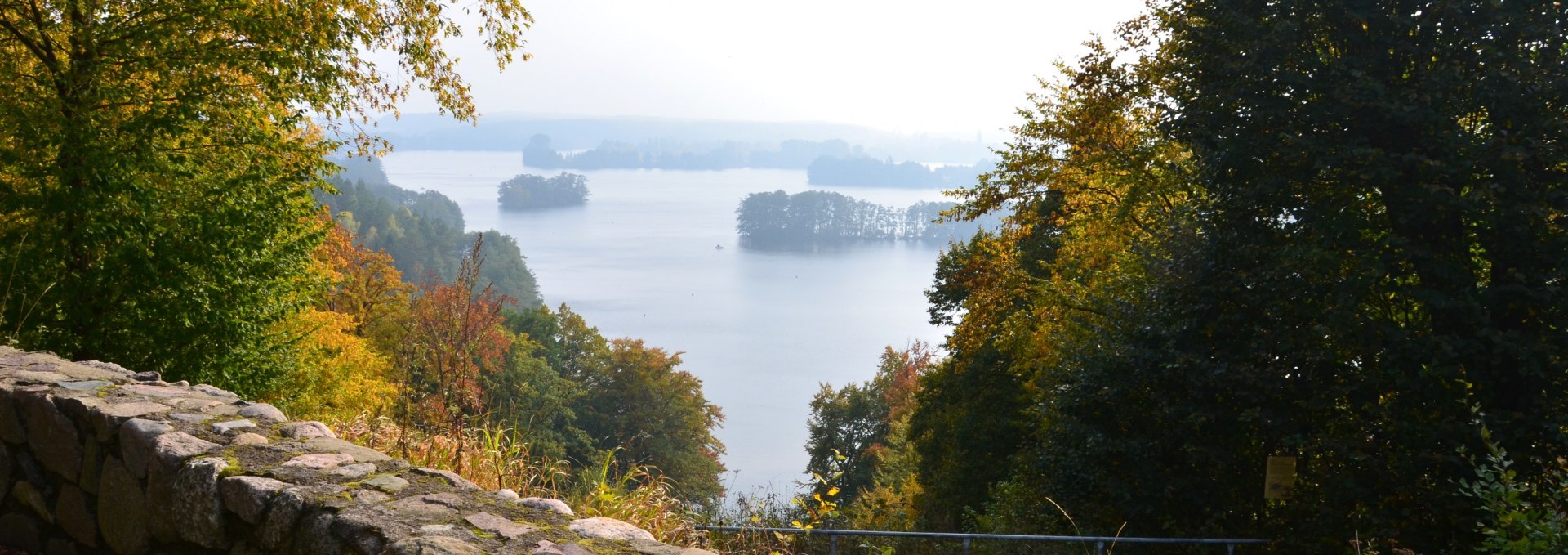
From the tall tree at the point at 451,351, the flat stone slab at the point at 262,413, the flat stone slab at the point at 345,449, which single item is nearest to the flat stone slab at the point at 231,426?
the flat stone slab at the point at 262,413

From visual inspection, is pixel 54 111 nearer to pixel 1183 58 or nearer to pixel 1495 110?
pixel 1183 58

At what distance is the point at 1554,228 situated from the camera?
8.64 m

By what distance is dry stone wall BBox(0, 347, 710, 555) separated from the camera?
2.93 m

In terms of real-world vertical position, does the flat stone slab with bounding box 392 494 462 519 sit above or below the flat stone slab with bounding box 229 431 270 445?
below

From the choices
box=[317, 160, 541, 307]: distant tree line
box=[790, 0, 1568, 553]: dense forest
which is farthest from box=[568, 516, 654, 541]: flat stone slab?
box=[317, 160, 541, 307]: distant tree line

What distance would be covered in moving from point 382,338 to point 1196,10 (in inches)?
1037

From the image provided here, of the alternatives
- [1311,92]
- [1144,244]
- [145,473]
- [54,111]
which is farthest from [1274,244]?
[54,111]

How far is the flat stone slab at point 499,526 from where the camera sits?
2.95 metres

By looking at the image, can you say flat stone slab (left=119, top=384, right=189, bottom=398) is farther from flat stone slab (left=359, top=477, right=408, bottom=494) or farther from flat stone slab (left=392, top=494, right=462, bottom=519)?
flat stone slab (left=392, top=494, right=462, bottom=519)

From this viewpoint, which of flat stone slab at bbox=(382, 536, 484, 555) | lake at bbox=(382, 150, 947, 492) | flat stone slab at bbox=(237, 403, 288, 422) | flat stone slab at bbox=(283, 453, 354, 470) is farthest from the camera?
lake at bbox=(382, 150, 947, 492)

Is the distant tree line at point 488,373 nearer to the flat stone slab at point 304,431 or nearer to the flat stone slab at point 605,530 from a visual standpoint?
the flat stone slab at point 304,431

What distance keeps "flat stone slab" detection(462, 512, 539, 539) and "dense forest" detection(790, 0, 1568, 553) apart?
390 cm

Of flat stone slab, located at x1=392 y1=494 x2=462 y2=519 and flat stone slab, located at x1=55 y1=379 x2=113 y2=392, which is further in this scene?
flat stone slab, located at x1=55 y1=379 x2=113 y2=392

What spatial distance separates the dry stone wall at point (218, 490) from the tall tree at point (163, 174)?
3.75 meters
